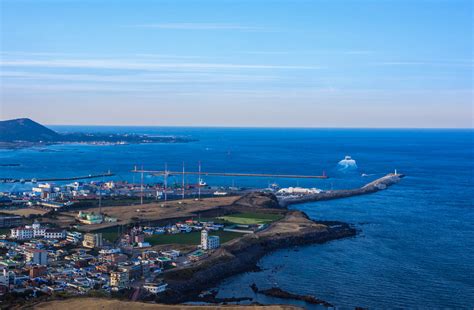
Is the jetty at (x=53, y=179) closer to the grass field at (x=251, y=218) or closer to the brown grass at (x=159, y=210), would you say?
the brown grass at (x=159, y=210)

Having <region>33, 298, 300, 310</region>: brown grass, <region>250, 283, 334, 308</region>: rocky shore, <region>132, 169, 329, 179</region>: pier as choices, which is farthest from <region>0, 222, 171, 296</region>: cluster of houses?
<region>132, 169, 329, 179</region>: pier

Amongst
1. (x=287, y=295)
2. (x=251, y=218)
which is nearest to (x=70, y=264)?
(x=287, y=295)

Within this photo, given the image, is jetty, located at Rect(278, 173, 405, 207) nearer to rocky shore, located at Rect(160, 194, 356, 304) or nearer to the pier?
the pier

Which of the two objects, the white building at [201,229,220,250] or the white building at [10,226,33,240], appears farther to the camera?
the white building at [10,226,33,240]

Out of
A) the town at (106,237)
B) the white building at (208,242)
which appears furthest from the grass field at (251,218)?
the white building at (208,242)

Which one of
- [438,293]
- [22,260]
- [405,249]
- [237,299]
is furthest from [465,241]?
[22,260]

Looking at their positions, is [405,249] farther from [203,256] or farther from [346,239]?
[203,256]
